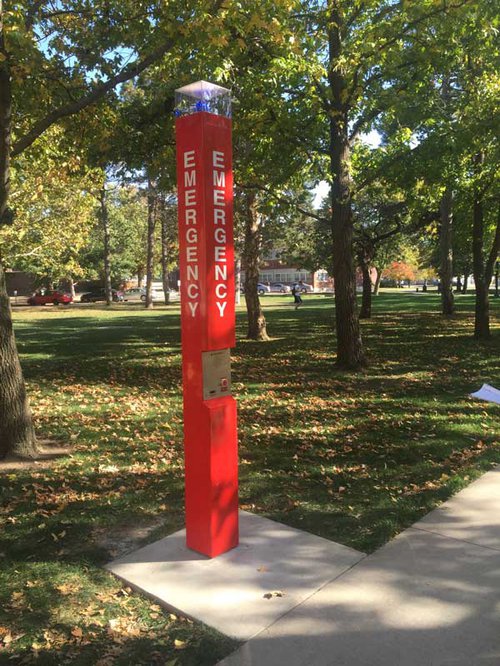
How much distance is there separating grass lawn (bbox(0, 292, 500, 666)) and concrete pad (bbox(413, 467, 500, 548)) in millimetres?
158

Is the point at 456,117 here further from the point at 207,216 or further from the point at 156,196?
the point at 156,196

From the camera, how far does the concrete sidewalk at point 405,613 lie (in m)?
2.71

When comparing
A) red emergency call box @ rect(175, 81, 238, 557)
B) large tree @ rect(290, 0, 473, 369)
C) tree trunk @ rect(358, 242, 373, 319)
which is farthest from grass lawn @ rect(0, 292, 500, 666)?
tree trunk @ rect(358, 242, 373, 319)

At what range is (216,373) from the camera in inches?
144

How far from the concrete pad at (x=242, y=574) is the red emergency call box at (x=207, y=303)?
0.66 feet

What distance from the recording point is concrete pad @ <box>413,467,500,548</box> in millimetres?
4012

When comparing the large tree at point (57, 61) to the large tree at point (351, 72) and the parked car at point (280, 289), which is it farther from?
the parked car at point (280, 289)

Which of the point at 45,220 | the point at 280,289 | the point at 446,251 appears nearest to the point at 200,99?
the point at 446,251

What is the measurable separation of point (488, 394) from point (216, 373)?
6212 millimetres

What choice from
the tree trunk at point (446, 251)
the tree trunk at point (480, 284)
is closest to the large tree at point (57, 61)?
the tree trunk at point (480, 284)

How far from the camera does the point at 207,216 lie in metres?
3.46

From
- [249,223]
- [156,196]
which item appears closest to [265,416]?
[249,223]

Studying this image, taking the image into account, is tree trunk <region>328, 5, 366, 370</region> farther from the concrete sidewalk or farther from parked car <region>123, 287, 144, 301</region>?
parked car <region>123, 287, 144, 301</region>

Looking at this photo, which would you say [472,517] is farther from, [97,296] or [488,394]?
[97,296]
